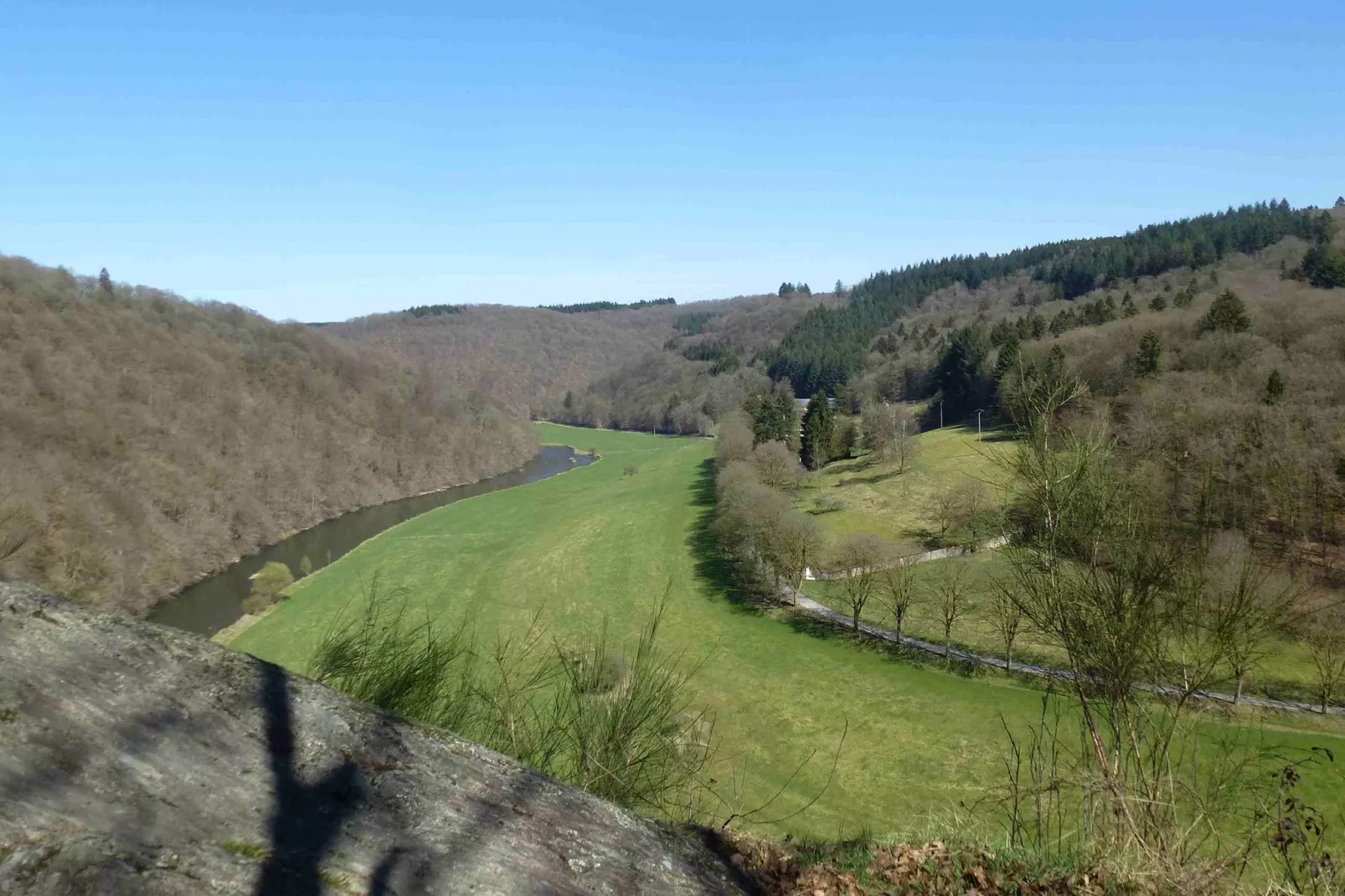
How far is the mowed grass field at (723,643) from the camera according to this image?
20.2 meters

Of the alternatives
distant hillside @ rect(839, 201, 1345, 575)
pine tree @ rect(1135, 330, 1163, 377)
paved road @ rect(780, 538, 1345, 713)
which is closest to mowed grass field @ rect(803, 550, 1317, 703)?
paved road @ rect(780, 538, 1345, 713)

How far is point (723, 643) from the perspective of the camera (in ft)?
104

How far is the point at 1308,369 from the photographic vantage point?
123 ft

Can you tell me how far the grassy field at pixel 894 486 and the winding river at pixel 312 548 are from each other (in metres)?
31.2

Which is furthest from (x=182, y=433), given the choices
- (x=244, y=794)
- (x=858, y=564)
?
(x=244, y=794)

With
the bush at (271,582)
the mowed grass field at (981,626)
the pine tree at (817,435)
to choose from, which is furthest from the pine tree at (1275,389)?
the bush at (271,582)

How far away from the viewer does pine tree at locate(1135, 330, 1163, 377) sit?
151ft

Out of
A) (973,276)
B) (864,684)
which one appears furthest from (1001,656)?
(973,276)

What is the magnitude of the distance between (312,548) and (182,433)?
54.6 feet

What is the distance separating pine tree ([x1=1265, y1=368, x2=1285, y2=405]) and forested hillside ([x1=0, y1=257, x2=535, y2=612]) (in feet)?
154

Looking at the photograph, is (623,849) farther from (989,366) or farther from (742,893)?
(989,366)

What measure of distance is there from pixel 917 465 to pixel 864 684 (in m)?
26.8

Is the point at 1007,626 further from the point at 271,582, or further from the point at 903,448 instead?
the point at 271,582

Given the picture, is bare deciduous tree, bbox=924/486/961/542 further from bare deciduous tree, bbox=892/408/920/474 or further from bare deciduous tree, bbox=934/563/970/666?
bare deciduous tree, bbox=892/408/920/474
